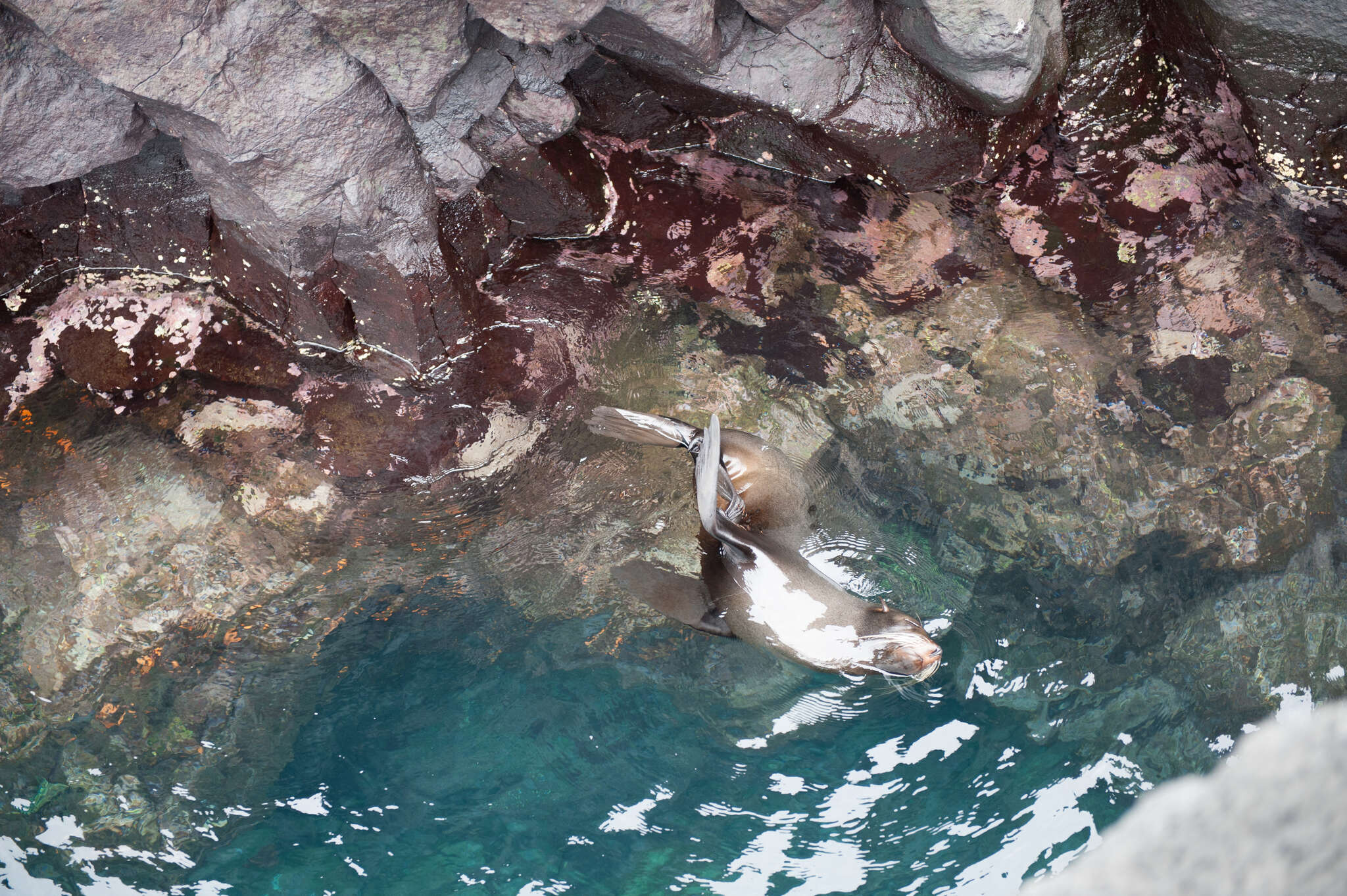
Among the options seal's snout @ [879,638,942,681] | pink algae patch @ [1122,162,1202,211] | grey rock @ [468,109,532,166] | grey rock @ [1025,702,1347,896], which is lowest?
seal's snout @ [879,638,942,681]

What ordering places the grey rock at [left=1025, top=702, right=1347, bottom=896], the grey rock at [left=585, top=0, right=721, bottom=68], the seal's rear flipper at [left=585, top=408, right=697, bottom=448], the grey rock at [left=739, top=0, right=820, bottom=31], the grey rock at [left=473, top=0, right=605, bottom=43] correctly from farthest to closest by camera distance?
the seal's rear flipper at [left=585, top=408, right=697, bottom=448]
the grey rock at [left=739, top=0, right=820, bottom=31]
the grey rock at [left=585, top=0, right=721, bottom=68]
the grey rock at [left=473, top=0, right=605, bottom=43]
the grey rock at [left=1025, top=702, right=1347, bottom=896]

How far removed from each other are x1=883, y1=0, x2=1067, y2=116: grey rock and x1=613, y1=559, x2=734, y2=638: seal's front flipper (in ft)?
7.17

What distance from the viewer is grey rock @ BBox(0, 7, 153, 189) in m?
3.18

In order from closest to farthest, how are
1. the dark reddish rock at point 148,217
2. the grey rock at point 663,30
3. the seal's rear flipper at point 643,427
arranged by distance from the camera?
the grey rock at point 663,30 → the seal's rear flipper at point 643,427 → the dark reddish rock at point 148,217

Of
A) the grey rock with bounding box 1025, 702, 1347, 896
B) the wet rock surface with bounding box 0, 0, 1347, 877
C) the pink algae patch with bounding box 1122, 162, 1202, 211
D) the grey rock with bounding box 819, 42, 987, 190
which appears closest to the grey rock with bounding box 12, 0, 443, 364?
the wet rock surface with bounding box 0, 0, 1347, 877

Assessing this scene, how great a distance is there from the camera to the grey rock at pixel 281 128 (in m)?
2.95

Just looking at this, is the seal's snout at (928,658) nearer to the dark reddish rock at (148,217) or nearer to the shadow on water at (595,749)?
the shadow on water at (595,749)

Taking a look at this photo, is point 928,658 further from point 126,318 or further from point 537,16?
point 126,318

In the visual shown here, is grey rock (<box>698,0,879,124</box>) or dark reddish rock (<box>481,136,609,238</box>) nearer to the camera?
grey rock (<box>698,0,879,124</box>)

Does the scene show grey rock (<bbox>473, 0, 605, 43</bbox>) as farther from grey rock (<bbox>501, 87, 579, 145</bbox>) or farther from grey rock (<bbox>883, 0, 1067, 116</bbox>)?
grey rock (<bbox>883, 0, 1067, 116</bbox>)

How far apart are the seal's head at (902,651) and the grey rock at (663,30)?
2.23 meters

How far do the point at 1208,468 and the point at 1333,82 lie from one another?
1.47m

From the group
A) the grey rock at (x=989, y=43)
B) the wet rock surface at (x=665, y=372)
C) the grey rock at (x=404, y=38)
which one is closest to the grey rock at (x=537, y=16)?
the grey rock at (x=404, y=38)

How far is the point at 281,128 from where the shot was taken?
10.7 ft
